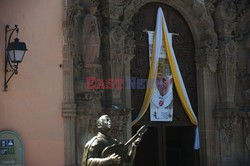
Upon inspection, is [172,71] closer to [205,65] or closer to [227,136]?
[205,65]

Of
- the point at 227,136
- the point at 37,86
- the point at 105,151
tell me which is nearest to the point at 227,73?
the point at 227,136

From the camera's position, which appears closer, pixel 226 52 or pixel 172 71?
pixel 172 71

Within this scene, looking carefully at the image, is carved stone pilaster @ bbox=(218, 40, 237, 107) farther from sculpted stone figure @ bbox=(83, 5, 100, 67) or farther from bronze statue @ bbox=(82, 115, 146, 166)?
bronze statue @ bbox=(82, 115, 146, 166)

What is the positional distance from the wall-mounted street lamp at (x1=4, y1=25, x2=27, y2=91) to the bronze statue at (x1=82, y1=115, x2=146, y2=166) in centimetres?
364

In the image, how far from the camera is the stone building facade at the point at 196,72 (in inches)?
475

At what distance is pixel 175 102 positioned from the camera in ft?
47.7

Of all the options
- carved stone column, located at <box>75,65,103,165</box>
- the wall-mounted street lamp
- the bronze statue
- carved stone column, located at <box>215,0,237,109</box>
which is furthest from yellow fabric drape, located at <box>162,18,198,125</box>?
the bronze statue

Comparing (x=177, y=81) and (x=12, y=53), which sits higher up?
(x=12, y=53)

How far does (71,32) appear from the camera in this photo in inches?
476

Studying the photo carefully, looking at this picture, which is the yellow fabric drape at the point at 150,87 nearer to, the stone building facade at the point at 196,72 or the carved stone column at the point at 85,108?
the stone building facade at the point at 196,72

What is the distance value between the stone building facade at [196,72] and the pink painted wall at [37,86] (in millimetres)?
212

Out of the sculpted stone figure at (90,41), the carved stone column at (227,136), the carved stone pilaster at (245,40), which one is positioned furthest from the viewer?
the carved stone pilaster at (245,40)

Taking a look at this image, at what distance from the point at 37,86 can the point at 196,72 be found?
205 inches

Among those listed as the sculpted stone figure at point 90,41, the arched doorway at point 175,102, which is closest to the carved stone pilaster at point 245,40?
the arched doorway at point 175,102
